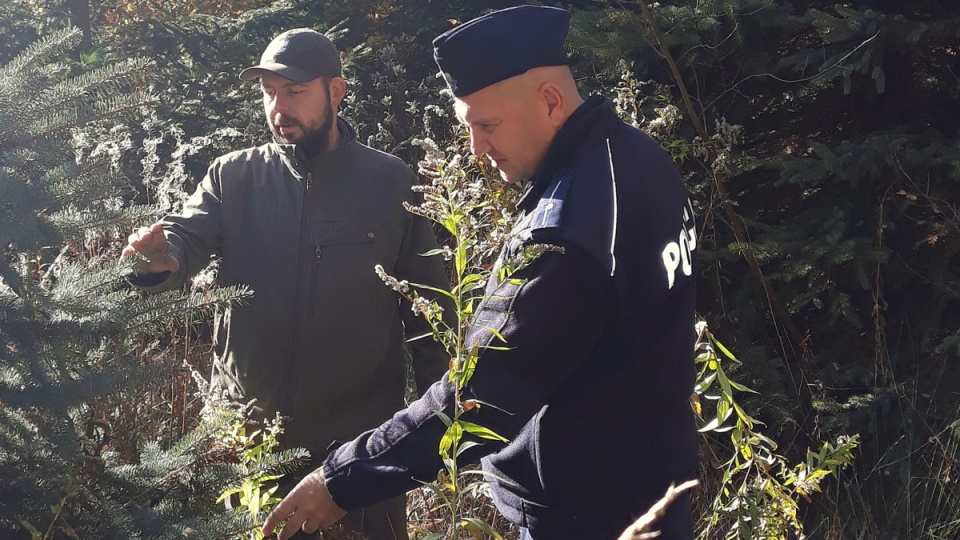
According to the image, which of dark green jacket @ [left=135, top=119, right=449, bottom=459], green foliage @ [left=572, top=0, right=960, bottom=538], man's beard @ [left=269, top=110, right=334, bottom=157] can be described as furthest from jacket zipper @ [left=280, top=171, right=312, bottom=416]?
green foliage @ [left=572, top=0, right=960, bottom=538]

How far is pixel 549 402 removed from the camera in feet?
6.53

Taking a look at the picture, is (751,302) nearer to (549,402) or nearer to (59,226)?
(549,402)

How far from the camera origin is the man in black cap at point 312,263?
319cm

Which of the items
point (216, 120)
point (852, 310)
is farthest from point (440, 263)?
point (216, 120)

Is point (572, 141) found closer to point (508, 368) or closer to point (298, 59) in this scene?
point (508, 368)

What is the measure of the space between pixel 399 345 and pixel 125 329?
167 centimetres

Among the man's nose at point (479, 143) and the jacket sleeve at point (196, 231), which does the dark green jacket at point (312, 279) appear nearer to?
the jacket sleeve at point (196, 231)

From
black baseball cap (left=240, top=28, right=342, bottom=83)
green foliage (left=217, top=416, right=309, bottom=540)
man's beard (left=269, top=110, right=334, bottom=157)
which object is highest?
black baseball cap (left=240, top=28, right=342, bottom=83)

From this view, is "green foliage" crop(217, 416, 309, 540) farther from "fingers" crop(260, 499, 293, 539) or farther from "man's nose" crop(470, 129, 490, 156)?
"man's nose" crop(470, 129, 490, 156)

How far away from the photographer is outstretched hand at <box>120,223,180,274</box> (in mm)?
2418

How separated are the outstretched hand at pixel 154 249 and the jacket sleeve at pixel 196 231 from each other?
0.28 ft

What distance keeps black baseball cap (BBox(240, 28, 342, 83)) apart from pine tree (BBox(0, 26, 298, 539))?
1501 millimetres

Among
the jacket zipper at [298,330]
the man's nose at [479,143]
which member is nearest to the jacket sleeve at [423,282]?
the jacket zipper at [298,330]

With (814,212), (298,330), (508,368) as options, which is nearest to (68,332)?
(508,368)
